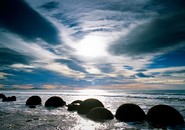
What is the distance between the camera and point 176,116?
14.1 meters

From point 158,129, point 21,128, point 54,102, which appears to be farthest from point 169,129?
point 54,102

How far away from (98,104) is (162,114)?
8.35 m

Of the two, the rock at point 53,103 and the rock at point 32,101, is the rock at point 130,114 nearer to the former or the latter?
the rock at point 53,103

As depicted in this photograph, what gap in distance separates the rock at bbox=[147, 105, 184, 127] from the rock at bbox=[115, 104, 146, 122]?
84 cm

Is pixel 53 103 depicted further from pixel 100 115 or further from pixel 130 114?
pixel 130 114

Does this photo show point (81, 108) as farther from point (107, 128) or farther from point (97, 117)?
point (107, 128)

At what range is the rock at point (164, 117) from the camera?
13886mm

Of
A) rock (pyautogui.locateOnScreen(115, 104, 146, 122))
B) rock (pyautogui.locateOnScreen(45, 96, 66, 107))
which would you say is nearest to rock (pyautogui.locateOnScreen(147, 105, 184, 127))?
rock (pyautogui.locateOnScreen(115, 104, 146, 122))

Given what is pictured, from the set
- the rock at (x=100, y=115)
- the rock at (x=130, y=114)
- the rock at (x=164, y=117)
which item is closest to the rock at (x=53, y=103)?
the rock at (x=100, y=115)

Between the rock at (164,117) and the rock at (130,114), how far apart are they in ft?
2.76

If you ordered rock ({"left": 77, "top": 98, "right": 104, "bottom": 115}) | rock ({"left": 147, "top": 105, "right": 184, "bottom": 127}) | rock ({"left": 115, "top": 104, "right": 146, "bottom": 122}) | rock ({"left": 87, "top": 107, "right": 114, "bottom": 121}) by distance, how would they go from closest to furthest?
rock ({"left": 147, "top": 105, "right": 184, "bottom": 127}) < rock ({"left": 115, "top": 104, "right": 146, "bottom": 122}) < rock ({"left": 87, "top": 107, "right": 114, "bottom": 121}) < rock ({"left": 77, "top": 98, "right": 104, "bottom": 115})

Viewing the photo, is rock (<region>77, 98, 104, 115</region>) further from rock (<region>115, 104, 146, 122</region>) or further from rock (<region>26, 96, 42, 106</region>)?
rock (<region>26, 96, 42, 106</region>)

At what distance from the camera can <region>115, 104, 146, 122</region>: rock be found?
15641 mm

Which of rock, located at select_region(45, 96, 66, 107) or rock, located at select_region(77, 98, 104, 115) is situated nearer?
rock, located at select_region(77, 98, 104, 115)
